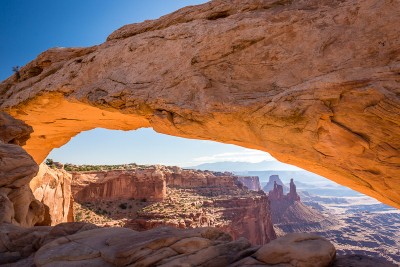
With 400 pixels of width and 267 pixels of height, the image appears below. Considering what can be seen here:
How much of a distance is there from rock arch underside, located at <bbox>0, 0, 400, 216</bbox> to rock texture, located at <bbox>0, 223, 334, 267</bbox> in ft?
12.9

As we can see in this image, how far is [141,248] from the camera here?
6902mm

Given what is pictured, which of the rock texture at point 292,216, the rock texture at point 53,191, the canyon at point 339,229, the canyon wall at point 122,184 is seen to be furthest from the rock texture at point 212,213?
the rock texture at point 292,216

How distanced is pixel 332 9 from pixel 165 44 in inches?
257

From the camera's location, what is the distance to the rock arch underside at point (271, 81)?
26.8ft

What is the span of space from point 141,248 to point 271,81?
6.64m

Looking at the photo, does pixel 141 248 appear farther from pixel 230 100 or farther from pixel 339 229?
pixel 339 229

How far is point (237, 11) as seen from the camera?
11422 millimetres

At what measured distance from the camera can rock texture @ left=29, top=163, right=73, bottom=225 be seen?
22.3 metres

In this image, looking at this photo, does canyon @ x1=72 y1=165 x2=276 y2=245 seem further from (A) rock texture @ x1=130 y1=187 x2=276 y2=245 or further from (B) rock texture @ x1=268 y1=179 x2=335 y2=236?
(B) rock texture @ x1=268 y1=179 x2=335 y2=236

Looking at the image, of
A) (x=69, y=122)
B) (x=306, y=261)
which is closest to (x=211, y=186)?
(x=69, y=122)

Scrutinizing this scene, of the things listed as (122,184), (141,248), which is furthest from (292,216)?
(141,248)

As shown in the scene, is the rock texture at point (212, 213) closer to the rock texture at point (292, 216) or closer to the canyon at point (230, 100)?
the rock texture at point (292, 216)

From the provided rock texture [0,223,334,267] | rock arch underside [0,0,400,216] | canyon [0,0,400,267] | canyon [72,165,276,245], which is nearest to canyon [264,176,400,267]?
canyon [72,165,276,245]

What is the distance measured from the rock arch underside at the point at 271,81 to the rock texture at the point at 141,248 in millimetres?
3941
